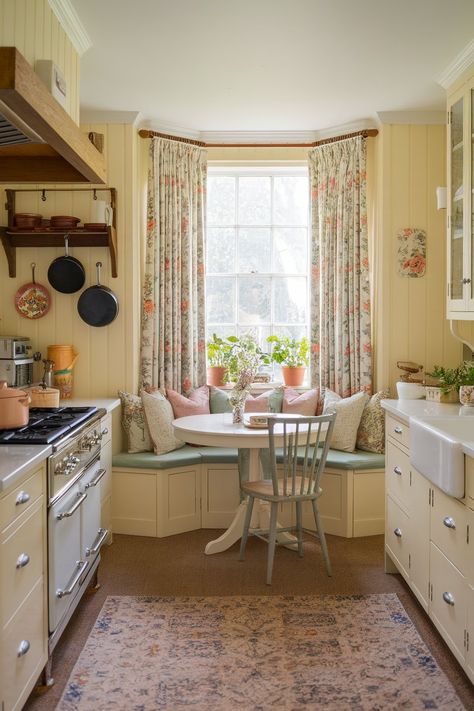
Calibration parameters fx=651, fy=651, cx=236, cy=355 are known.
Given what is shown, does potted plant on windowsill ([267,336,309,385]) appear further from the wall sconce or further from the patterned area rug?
the patterned area rug

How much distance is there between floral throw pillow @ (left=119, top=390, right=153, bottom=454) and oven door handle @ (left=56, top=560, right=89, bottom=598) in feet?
4.73

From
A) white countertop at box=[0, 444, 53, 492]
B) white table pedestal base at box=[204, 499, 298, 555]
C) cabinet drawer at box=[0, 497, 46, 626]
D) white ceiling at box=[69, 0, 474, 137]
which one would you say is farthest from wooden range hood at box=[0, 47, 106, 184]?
white table pedestal base at box=[204, 499, 298, 555]

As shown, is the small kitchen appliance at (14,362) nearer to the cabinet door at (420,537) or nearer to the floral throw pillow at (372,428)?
the floral throw pillow at (372,428)

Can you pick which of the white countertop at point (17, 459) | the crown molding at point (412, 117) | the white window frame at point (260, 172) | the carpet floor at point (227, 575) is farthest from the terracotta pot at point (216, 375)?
the white countertop at point (17, 459)

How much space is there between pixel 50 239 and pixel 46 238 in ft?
0.09

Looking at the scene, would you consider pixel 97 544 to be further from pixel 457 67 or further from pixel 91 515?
pixel 457 67

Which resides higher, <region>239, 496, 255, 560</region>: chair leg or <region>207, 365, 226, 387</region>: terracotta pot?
<region>207, 365, 226, 387</region>: terracotta pot

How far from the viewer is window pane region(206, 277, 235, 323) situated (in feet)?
16.9

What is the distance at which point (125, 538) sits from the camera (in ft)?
13.7

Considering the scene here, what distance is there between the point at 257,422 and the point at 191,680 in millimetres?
1558

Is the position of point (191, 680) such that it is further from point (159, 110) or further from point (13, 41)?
point (159, 110)

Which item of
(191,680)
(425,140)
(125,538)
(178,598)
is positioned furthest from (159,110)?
Answer: (191,680)

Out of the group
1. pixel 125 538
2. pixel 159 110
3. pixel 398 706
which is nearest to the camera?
pixel 398 706

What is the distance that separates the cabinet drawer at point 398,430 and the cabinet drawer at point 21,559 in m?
1.76
